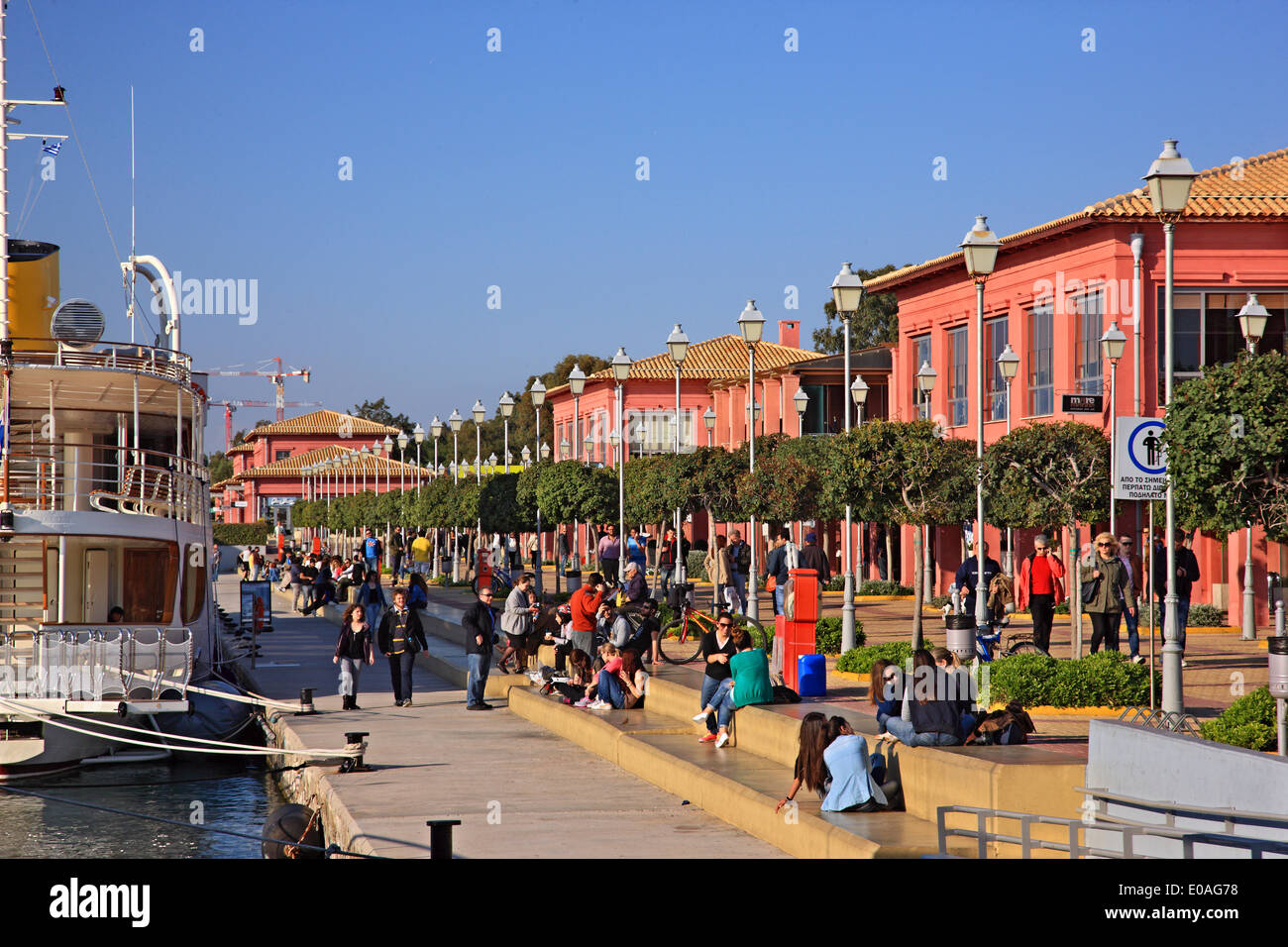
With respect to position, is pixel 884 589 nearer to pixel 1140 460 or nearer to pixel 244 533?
pixel 1140 460

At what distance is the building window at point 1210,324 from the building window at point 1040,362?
324cm

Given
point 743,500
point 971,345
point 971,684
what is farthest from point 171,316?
point 971,684

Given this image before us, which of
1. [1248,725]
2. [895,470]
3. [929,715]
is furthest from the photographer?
[895,470]

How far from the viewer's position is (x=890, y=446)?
64.0 feet

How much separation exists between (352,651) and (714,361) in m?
52.0

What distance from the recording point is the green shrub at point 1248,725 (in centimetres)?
1093

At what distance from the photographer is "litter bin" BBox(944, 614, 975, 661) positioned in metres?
15.1

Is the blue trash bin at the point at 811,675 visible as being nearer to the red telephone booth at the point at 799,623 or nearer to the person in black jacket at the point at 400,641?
the red telephone booth at the point at 799,623

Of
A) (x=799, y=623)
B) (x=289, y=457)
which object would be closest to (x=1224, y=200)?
(x=799, y=623)

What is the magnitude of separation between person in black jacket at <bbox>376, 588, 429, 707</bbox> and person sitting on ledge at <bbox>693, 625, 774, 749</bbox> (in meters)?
7.03

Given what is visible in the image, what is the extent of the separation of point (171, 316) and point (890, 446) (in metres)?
16.1

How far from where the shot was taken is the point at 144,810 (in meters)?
17.4

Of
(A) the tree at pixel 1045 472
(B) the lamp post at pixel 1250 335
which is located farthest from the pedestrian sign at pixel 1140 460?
(A) the tree at pixel 1045 472
